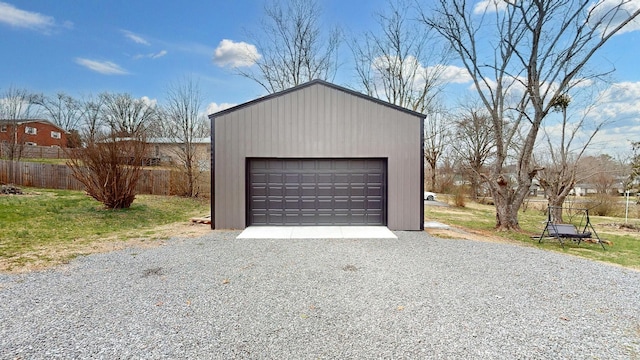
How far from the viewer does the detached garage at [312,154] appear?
350 inches

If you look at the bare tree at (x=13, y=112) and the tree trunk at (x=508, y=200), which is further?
the bare tree at (x=13, y=112)

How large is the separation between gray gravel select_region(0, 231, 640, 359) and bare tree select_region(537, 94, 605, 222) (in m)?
7.38

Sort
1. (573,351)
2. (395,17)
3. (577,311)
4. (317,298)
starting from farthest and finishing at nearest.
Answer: (395,17) < (317,298) < (577,311) < (573,351)

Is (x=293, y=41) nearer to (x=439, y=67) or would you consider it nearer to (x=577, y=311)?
(x=439, y=67)

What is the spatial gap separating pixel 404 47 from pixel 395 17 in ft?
6.55

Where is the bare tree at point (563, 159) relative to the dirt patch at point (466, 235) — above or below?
above

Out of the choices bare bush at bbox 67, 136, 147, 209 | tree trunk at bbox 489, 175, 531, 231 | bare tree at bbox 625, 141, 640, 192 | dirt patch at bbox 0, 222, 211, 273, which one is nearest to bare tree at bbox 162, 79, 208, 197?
bare bush at bbox 67, 136, 147, 209

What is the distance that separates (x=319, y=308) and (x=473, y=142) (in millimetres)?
21879

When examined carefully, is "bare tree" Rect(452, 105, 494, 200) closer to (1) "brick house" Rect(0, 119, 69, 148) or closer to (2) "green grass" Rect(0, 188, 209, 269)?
(2) "green grass" Rect(0, 188, 209, 269)

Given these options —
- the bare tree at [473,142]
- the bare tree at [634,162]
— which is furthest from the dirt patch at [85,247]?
the bare tree at [634,162]

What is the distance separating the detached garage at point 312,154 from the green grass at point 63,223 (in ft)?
8.62

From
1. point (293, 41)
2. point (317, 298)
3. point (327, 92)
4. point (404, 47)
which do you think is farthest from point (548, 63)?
point (293, 41)

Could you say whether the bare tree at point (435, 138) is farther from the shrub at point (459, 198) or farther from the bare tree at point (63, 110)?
the bare tree at point (63, 110)

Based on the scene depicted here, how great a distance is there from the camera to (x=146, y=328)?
119 inches
